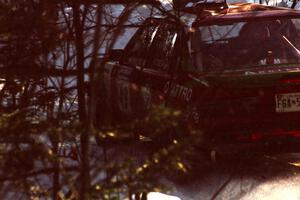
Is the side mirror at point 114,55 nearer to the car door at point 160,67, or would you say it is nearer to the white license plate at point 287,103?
the car door at point 160,67

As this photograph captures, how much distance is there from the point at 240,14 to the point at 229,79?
3.18ft

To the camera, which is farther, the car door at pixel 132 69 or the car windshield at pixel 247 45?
the car windshield at pixel 247 45

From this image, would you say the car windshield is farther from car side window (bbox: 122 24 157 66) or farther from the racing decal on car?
car side window (bbox: 122 24 157 66)

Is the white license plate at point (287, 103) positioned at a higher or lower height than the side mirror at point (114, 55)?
lower

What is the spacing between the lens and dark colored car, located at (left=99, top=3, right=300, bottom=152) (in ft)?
23.7

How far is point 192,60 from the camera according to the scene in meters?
7.59

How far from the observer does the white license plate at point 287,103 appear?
742cm

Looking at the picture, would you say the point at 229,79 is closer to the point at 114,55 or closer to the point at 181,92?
the point at 181,92

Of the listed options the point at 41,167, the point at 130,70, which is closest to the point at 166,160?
the point at 41,167

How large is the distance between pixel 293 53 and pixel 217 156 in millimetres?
1345

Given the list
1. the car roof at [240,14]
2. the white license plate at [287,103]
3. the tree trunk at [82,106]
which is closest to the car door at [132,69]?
the car roof at [240,14]

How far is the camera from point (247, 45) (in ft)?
25.7

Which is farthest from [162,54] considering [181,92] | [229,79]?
[229,79]

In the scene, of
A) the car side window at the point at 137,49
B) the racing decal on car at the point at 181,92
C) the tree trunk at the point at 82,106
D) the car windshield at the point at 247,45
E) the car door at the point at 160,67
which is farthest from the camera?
the car windshield at the point at 247,45
